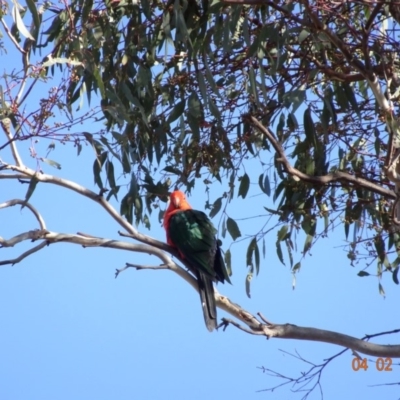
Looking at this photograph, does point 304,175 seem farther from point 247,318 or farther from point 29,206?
point 29,206

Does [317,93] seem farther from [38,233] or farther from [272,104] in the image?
[38,233]

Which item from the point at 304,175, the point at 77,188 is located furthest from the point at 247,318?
the point at 77,188

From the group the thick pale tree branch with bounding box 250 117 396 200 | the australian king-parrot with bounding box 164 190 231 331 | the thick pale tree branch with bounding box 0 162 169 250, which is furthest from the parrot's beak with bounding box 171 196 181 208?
the thick pale tree branch with bounding box 250 117 396 200

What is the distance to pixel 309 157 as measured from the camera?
379 centimetres

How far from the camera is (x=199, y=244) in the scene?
3.62m

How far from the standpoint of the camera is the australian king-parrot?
10.6 ft

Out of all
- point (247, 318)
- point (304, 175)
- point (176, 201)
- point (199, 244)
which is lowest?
point (247, 318)

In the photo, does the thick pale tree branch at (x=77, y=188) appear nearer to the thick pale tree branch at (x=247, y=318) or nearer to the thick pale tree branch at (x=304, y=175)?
the thick pale tree branch at (x=247, y=318)

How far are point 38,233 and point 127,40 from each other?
101 centimetres

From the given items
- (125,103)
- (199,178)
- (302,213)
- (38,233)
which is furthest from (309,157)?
(38,233)

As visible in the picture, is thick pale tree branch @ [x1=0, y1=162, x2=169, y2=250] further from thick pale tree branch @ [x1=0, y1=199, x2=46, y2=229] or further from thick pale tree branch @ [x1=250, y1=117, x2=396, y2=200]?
thick pale tree branch @ [x1=250, y1=117, x2=396, y2=200]

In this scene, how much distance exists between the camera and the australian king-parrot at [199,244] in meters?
3.22

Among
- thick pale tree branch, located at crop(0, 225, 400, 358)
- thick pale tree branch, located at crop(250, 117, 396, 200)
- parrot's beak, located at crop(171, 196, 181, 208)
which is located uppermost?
parrot's beak, located at crop(171, 196, 181, 208)

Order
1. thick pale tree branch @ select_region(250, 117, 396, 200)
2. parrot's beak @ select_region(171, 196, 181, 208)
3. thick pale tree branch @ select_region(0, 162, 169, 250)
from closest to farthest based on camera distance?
thick pale tree branch @ select_region(250, 117, 396, 200) < thick pale tree branch @ select_region(0, 162, 169, 250) < parrot's beak @ select_region(171, 196, 181, 208)
